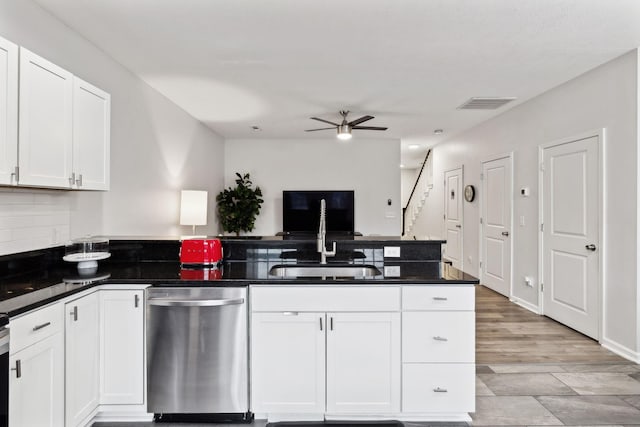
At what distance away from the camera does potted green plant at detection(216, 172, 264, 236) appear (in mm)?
6789

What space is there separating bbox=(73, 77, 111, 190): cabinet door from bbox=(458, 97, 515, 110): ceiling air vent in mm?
4031

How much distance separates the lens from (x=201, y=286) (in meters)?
2.23

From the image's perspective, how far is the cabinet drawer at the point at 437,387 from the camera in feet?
7.33

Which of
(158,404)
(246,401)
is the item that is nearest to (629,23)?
(246,401)

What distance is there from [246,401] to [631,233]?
335 cm

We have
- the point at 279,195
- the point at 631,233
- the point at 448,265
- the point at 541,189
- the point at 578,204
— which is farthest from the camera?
the point at 279,195

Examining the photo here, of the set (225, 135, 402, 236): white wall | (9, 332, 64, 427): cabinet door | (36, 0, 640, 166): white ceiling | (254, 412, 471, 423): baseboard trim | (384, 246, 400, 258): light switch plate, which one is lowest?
(254, 412, 471, 423): baseboard trim

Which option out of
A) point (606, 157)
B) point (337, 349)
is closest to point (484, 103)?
point (606, 157)

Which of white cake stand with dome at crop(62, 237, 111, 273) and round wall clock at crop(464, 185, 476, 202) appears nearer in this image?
white cake stand with dome at crop(62, 237, 111, 273)

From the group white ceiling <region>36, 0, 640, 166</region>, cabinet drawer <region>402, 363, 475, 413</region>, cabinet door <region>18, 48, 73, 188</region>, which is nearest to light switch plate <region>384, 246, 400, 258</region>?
cabinet drawer <region>402, 363, 475, 413</region>

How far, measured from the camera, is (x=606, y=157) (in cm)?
356

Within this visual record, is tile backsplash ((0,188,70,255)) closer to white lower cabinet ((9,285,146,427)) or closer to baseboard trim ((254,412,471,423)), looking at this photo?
white lower cabinet ((9,285,146,427))

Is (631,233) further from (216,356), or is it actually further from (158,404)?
(158,404)

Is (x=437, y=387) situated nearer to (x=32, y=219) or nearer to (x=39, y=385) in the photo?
(x=39, y=385)
